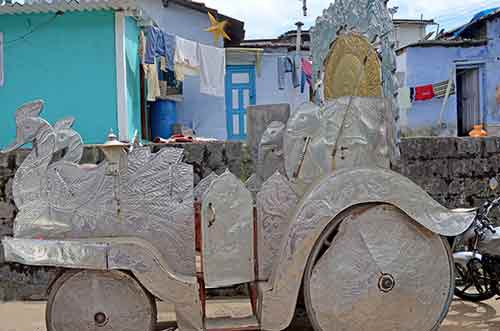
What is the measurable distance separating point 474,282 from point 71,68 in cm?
642

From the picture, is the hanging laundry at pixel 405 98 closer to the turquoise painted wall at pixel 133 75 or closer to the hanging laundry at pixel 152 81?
the hanging laundry at pixel 152 81

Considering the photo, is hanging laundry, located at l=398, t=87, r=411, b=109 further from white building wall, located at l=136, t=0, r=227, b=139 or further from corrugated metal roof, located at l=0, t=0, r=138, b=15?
corrugated metal roof, located at l=0, t=0, r=138, b=15

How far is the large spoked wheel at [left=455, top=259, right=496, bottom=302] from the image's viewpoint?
5.41m

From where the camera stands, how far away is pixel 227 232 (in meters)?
4.12

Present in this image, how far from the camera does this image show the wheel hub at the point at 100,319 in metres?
3.96

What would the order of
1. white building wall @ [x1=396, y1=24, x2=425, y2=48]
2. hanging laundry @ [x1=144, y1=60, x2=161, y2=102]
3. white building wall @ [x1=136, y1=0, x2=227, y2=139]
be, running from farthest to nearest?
white building wall @ [x1=396, y1=24, x2=425, y2=48] < white building wall @ [x1=136, y1=0, x2=227, y2=139] < hanging laundry @ [x1=144, y1=60, x2=161, y2=102]

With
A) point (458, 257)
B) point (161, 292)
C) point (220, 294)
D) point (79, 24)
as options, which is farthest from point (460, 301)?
point (79, 24)

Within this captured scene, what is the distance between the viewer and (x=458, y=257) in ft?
18.1

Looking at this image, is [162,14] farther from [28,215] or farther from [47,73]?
[28,215]

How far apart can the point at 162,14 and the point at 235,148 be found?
5.72m

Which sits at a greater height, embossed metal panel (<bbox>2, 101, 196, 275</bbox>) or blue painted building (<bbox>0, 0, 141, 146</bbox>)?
blue painted building (<bbox>0, 0, 141, 146</bbox>)

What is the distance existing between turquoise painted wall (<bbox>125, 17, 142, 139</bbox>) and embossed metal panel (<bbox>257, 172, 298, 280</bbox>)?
535cm

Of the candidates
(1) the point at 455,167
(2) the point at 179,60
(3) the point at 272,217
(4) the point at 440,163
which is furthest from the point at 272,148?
(2) the point at 179,60

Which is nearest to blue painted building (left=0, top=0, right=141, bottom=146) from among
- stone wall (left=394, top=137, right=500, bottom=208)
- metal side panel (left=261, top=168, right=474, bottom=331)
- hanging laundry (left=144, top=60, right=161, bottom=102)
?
hanging laundry (left=144, top=60, right=161, bottom=102)
